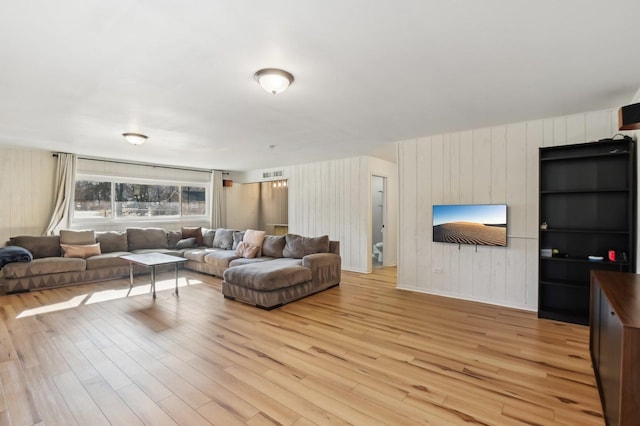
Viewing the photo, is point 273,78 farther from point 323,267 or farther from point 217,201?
point 217,201

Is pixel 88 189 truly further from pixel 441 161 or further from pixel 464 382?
pixel 464 382

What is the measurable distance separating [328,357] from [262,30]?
102 inches

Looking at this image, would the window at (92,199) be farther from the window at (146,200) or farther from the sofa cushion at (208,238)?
the sofa cushion at (208,238)

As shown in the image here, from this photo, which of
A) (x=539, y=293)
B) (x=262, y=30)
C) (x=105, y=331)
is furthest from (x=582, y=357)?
(x=105, y=331)

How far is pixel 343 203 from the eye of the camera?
21.7 ft

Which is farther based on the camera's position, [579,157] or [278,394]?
[579,157]

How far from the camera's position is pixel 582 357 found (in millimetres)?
2689

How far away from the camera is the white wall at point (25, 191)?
554 cm

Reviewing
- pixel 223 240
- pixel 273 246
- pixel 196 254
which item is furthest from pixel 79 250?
pixel 273 246

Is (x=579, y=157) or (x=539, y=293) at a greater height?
(x=579, y=157)

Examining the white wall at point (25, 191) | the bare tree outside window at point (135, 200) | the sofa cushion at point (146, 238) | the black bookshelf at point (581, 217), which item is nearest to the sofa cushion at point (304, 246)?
the black bookshelf at point (581, 217)

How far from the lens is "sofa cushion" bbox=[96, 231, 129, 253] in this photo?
20.0 ft

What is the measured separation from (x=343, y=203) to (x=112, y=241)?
189 inches

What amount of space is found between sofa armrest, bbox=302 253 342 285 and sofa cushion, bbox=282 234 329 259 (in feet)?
0.68
